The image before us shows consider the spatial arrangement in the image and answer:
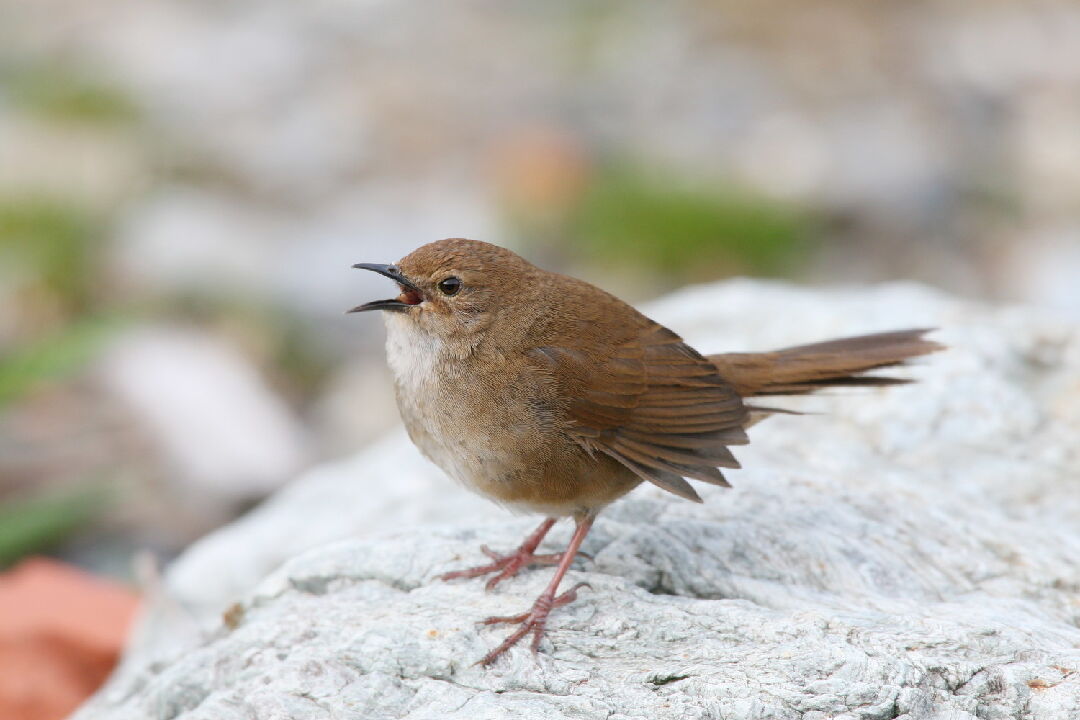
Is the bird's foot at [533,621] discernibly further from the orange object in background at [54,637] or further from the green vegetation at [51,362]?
the green vegetation at [51,362]

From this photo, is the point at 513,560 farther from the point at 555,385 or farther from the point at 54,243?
the point at 54,243

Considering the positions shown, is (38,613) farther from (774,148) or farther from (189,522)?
(774,148)

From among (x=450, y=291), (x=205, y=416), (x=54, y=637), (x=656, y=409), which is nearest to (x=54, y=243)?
(x=205, y=416)

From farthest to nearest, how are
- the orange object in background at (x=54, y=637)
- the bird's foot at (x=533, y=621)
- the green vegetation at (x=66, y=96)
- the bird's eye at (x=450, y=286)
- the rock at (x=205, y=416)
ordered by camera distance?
the green vegetation at (x=66, y=96)
the rock at (x=205, y=416)
the orange object in background at (x=54, y=637)
the bird's eye at (x=450, y=286)
the bird's foot at (x=533, y=621)

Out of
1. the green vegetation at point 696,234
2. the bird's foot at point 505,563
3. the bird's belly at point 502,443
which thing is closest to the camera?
the bird's belly at point 502,443

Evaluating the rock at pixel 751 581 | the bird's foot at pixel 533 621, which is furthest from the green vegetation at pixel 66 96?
the bird's foot at pixel 533 621

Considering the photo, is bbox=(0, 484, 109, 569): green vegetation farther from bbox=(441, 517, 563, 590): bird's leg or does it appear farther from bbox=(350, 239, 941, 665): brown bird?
bbox=(441, 517, 563, 590): bird's leg
